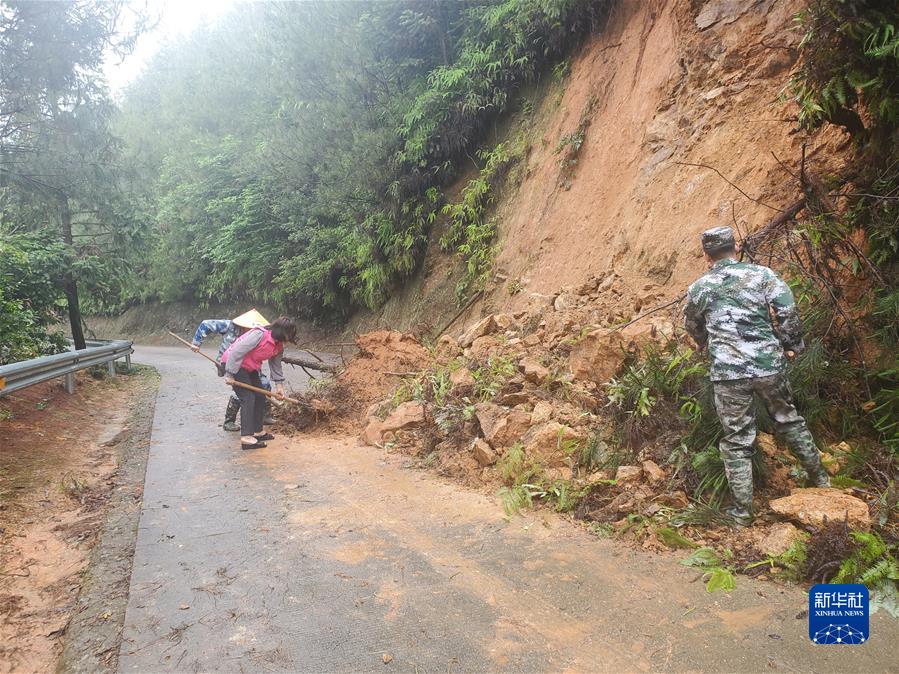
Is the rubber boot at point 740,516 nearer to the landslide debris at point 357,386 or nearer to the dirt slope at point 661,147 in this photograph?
the dirt slope at point 661,147

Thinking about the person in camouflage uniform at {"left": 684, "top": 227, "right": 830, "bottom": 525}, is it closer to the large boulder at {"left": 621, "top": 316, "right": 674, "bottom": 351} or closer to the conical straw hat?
the large boulder at {"left": 621, "top": 316, "right": 674, "bottom": 351}

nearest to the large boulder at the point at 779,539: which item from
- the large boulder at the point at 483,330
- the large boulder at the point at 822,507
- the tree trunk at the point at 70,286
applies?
the large boulder at the point at 822,507

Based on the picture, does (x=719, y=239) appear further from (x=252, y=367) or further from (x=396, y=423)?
(x=252, y=367)

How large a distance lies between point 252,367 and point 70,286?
29.3 feet

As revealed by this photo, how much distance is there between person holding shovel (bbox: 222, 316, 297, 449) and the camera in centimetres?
729

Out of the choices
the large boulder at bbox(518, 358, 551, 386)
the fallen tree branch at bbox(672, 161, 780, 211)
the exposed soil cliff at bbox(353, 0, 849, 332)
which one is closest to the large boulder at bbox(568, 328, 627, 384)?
the large boulder at bbox(518, 358, 551, 386)

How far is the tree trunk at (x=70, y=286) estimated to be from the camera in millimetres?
13031

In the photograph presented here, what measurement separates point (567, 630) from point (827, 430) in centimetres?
287

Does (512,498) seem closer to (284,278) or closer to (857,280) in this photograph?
(857,280)

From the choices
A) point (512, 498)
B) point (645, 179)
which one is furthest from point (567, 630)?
point (645, 179)

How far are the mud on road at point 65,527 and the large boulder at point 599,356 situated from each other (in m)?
4.38

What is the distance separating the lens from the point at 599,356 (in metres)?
5.83

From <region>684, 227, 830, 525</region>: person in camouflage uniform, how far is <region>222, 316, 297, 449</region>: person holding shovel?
5.54 metres

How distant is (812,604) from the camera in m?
2.94
